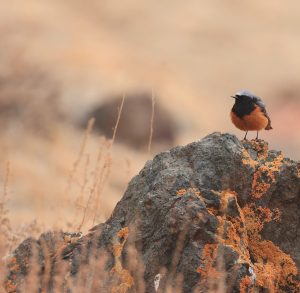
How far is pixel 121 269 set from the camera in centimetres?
557

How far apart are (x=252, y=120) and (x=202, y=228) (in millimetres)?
2190

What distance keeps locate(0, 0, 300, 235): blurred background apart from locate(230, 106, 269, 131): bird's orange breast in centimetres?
545

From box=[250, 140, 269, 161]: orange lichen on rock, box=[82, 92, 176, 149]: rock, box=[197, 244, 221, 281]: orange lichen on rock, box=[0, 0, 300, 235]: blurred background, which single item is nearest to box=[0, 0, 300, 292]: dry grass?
box=[0, 0, 300, 235]: blurred background

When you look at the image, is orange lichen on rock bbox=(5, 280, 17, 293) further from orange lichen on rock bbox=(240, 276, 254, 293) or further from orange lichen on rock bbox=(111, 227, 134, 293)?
orange lichen on rock bbox=(240, 276, 254, 293)

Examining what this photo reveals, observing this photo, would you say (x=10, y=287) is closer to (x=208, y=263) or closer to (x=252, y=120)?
(x=208, y=263)

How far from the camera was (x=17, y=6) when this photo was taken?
24.1 metres

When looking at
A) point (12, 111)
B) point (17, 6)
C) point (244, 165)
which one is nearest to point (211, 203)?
point (244, 165)

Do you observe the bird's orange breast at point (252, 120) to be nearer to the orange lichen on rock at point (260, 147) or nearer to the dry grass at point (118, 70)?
the orange lichen on rock at point (260, 147)

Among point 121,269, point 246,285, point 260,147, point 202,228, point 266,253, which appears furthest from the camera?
point 260,147

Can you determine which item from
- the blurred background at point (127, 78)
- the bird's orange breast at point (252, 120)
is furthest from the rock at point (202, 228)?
the blurred background at point (127, 78)

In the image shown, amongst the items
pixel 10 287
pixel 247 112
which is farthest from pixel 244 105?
pixel 10 287

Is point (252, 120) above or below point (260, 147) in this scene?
above

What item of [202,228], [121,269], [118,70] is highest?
[118,70]

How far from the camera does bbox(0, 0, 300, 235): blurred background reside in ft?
53.0
